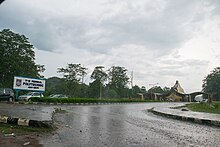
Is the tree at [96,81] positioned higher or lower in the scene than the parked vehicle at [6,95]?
higher

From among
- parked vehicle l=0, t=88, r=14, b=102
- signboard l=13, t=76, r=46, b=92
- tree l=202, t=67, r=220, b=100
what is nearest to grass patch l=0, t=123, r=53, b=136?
signboard l=13, t=76, r=46, b=92

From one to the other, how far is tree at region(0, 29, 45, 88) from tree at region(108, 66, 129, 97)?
48.4m

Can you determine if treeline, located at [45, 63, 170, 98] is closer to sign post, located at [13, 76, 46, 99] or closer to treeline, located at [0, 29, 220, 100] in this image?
treeline, located at [0, 29, 220, 100]

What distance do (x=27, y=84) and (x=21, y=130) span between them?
20659 millimetres

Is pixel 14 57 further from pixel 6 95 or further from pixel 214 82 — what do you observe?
pixel 214 82

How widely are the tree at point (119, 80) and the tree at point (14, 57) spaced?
48.4m

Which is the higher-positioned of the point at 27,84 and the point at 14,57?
the point at 14,57

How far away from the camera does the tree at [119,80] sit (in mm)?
95669

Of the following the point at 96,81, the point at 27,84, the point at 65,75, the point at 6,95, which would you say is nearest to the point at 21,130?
the point at 27,84

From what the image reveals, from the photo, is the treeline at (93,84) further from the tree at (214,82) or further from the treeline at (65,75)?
the tree at (214,82)

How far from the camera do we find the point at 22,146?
610cm

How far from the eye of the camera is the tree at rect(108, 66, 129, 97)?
314 ft

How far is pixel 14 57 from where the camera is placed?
151 feet

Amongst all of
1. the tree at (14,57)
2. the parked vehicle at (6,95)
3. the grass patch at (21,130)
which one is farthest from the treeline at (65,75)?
the grass patch at (21,130)
